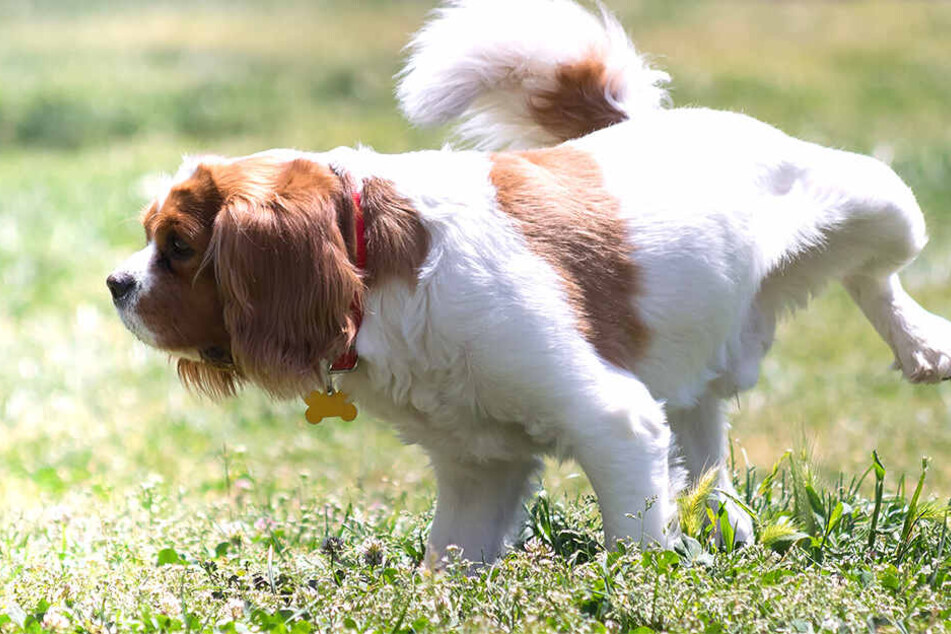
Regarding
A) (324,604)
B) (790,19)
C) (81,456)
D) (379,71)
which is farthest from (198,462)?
(790,19)

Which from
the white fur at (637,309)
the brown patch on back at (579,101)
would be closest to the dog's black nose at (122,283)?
the white fur at (637,309)

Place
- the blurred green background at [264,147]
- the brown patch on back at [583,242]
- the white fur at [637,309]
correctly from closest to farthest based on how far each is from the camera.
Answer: the white fur at [637,309] → the brown patch on back at [583,242] → the blurred green background at [264,147]

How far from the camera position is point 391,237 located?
12.1 ft

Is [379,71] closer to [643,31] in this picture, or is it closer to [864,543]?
[643,31]

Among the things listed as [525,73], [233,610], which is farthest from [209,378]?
[525,73]

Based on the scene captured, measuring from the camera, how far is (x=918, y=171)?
12.7 metres

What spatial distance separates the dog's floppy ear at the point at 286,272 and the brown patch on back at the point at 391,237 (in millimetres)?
62

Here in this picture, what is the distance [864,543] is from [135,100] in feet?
41.2

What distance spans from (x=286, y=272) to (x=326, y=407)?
0.41 meters

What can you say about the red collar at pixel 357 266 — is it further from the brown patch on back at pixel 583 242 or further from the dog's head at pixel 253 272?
the brown patch on back at pixel 583 242

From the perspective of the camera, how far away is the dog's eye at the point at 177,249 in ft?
11.9

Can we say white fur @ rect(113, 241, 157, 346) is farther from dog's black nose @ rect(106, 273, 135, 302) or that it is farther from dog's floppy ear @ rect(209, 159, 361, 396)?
dog's floppy ear @ rect(209, 159, 361, 396)

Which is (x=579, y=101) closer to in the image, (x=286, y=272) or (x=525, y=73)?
(x=525, y=73)

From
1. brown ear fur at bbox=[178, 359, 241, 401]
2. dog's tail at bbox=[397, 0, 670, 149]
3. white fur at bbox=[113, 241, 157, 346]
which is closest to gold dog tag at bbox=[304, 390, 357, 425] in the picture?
brown ear fur at bbox=[178, 359, 241, 401]
